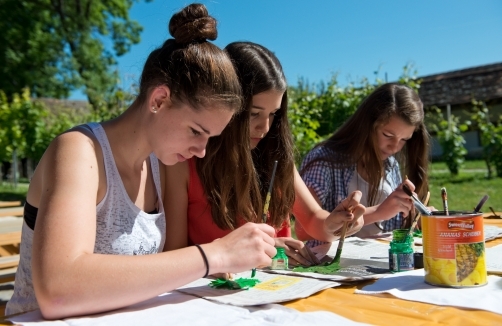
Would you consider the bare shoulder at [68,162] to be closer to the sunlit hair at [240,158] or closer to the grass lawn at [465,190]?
the sunlit hair at [240,158]

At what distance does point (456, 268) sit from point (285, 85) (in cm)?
98

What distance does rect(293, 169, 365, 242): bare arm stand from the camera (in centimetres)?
178

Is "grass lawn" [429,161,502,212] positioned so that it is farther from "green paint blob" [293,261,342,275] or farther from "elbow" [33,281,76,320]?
"elbow" [33,281,76,320]

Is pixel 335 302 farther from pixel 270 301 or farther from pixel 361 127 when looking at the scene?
pixel 361 127

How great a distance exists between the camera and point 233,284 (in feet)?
4.15

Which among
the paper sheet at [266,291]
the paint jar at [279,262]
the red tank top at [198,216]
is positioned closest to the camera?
the paper sheet at [266,291]

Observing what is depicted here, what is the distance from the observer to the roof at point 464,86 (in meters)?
20.9

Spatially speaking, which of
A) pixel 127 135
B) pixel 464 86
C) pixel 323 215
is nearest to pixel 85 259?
pixel 127 135

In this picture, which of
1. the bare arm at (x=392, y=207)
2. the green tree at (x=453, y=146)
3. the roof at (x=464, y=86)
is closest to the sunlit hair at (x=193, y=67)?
the bare arm at (x=392, y=207)

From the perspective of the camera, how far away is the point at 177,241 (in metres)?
1.75

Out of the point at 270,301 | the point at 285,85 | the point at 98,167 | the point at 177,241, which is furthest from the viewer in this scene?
the point at 285,85

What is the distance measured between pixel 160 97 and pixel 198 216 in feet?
2.12

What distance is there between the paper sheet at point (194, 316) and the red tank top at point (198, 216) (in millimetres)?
749

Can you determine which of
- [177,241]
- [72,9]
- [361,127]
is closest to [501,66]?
[72,9]
